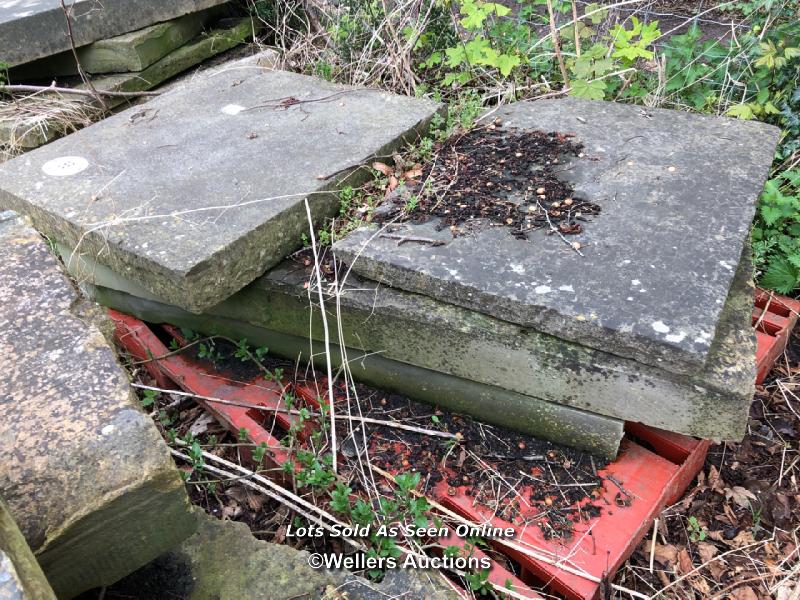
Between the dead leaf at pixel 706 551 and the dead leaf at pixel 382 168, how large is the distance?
1.70 metres

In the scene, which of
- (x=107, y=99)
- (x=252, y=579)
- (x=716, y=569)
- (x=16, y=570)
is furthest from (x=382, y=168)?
(x=107, y=99)

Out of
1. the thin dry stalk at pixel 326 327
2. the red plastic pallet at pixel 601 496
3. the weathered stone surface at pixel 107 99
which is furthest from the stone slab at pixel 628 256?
the weathered stone surface at pixel 107 99

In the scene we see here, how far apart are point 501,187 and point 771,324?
1240mm

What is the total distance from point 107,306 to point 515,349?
6.38ft

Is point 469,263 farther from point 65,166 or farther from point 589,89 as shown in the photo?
point 65,166

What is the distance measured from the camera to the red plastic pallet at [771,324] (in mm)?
2396

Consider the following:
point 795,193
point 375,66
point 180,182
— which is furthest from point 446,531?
point 375,66

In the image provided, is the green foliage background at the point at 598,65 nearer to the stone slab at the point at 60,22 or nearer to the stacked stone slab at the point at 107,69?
the stacked stone slab at the point at 107,69

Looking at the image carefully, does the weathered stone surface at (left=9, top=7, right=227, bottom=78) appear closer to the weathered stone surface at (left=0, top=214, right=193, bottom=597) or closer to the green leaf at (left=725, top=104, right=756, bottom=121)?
the weathered stone surface at (left=0, top=214, right=193, bottom=597)

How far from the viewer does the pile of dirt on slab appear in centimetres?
212

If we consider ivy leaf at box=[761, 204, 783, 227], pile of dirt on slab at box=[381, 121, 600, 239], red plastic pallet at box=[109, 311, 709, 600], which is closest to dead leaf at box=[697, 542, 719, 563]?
red plastic pallet at box=[109, 311, 709, 600]

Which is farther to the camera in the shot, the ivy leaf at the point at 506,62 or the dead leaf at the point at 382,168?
the ivy leaf at the point at 506,62

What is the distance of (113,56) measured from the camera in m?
3.75

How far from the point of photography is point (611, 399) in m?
1.82
